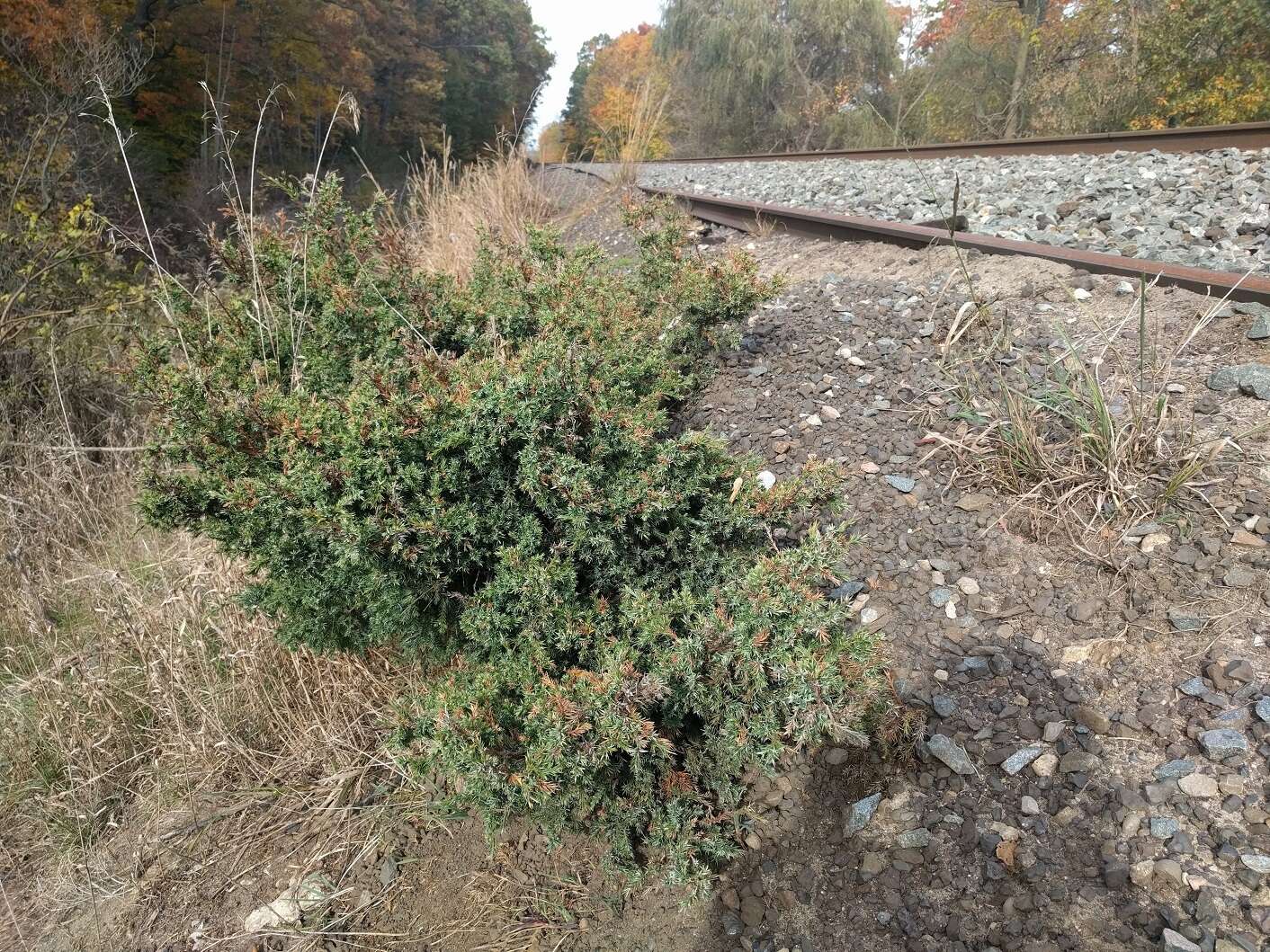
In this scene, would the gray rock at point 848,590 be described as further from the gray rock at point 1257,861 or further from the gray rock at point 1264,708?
the gray rock at point 1257,861

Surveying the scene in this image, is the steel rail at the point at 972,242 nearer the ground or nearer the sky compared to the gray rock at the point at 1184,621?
nearer the sky

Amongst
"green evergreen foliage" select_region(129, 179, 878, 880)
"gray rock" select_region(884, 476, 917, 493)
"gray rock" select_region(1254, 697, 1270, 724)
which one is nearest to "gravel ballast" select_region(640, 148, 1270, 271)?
"gray rock" select_region(884, 476, 917, 493)

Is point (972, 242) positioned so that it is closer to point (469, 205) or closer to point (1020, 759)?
point (1020, 759)

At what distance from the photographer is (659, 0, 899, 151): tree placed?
84.5 ft

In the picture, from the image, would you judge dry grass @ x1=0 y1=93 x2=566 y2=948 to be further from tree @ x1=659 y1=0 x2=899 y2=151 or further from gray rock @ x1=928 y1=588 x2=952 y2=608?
tree @ x1=659 y1=0 x2=899 y2=151

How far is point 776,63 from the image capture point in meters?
25.8

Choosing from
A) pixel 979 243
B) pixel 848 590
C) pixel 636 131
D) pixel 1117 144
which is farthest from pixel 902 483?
pixel 636 131

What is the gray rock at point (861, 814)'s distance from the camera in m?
1.85

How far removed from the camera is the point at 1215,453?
2322 mm

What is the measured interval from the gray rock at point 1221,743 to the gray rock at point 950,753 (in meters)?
0.50

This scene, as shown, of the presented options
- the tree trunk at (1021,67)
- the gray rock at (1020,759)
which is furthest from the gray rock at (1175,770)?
the tree trunk at (1021,67)

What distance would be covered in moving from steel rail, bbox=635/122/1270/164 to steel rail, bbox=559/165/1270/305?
0.51 m

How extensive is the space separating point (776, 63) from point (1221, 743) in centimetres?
2828

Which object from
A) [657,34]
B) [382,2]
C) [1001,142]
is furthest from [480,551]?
[657,34]
